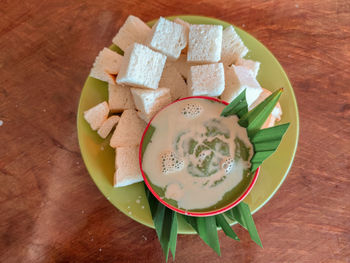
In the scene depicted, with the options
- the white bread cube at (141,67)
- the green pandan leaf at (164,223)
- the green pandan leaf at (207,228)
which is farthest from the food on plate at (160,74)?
the green pandan leaf at (207,228)

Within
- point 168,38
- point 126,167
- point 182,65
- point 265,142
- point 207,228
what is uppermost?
point 168,38

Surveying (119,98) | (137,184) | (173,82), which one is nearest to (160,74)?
(173,82)

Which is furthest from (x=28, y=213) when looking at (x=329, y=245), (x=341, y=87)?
(x=341, y=87)

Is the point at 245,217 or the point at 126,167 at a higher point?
the point at 126,167

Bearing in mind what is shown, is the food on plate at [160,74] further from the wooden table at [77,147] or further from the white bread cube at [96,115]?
the wooden table at [77,147]

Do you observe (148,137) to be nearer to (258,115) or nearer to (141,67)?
(141,67)
